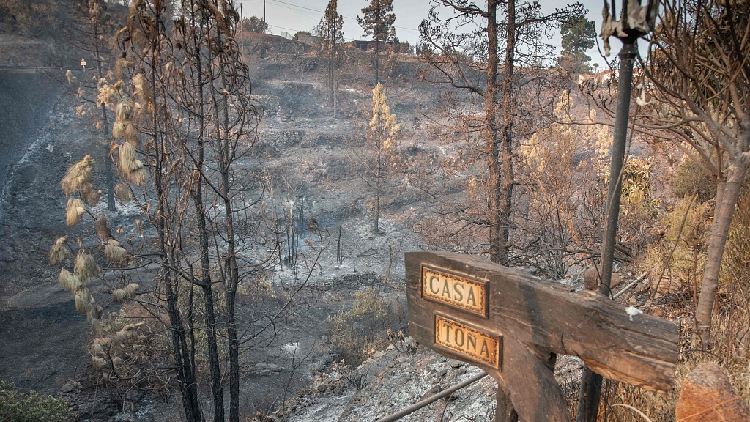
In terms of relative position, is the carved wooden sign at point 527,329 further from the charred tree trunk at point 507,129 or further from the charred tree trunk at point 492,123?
the charred tree trunk at point 492,123

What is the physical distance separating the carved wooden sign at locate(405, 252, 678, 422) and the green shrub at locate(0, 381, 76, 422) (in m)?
7.62

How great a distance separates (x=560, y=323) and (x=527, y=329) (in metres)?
0.18

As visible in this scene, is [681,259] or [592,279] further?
[681,259]

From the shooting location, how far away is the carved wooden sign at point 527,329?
1.77m

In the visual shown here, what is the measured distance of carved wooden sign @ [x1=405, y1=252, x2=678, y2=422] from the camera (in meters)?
1.77

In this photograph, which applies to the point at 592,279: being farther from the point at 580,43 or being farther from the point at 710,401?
the point at 580,43

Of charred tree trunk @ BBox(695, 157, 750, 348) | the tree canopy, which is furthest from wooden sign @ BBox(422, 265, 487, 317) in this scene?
the tree canopy

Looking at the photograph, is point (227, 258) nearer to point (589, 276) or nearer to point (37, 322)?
point (589, 276)

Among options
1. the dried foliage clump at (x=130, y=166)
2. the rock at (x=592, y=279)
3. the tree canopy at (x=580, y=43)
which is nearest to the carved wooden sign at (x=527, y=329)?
the rock at (x=592, y=279)

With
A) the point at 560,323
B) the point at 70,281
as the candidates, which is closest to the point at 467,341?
the point at 560,323

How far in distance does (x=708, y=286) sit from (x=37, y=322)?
54.0ft

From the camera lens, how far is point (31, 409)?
7242 mm

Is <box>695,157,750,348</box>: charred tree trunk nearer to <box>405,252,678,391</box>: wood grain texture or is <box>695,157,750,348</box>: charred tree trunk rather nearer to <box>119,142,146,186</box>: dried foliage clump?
<box>405,252,678,391</box>: wood grain texture

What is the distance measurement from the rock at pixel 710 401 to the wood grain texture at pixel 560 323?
0.73 meters
